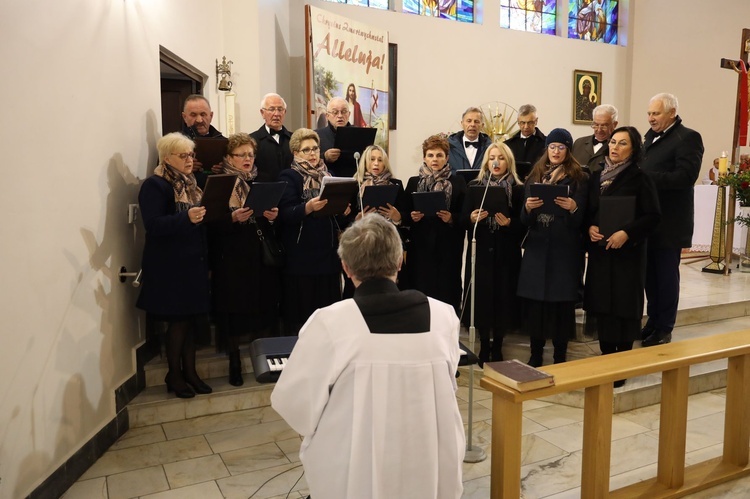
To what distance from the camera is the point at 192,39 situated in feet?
15.9

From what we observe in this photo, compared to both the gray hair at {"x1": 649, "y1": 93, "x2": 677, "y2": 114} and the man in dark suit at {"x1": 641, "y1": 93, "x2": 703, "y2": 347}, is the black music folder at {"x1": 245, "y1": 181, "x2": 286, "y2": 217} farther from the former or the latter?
the gray hair at {"x1": 649, "y1": 93, "x2": 677, "y2": 114}

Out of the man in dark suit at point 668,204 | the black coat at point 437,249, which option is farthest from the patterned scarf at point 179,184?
the man in dark suit at point 668,204

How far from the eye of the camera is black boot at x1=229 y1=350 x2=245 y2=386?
12.6 feet

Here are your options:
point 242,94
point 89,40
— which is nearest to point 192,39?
point 242,94

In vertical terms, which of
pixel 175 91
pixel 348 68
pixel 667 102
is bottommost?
pixel 667 102

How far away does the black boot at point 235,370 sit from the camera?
12.6 feet

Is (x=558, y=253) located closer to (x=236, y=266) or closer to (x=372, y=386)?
(x=236, y=266)

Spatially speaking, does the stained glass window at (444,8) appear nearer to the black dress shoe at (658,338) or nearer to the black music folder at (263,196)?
the black dress shoe at (658,338)

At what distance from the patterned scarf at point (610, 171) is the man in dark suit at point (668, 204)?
52 centimetres

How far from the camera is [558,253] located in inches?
151

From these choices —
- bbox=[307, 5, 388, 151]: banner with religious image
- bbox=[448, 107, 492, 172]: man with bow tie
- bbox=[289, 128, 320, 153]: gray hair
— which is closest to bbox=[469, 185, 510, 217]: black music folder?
bbox=[289, 128, 320, 153]: gray hair

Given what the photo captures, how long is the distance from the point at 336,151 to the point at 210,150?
0.86 meters

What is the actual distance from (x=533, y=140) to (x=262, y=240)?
2.55m

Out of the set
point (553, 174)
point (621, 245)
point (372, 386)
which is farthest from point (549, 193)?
point (372, 386)
